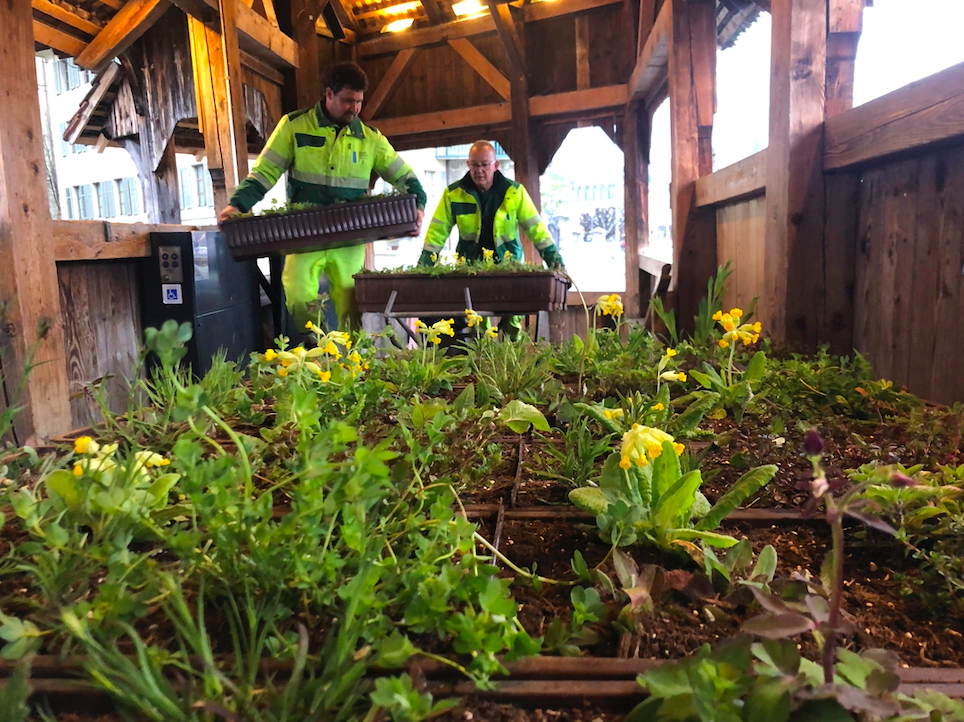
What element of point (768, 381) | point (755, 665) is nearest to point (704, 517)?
point (755, 665)

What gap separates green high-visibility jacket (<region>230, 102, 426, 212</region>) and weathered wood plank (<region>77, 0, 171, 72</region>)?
2698mm

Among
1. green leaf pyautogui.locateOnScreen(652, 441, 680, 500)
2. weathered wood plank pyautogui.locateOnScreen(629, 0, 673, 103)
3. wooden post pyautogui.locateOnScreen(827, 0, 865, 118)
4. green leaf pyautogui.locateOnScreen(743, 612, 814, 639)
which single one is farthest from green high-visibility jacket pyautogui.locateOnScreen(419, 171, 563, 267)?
green leaf pyautogui.locateOnScreen(743, 612, 814, 639)

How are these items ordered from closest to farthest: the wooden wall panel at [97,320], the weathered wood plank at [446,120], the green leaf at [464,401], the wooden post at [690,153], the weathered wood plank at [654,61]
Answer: the green leaf at [464,401] < the wooden wall panel at [97,320] < the wooden post at [690,153] < the weathered wood plank at [654,61] < the weathered wood plank at [446,120]

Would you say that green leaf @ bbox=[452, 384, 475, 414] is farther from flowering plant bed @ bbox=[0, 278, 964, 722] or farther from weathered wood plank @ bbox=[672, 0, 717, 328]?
weathered wood plank @ bbox=[672, 0, 717, 328]

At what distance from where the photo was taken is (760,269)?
9.90 feet

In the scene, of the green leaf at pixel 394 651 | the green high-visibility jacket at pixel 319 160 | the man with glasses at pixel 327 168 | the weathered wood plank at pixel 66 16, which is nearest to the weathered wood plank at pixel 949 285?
the green leaf at pixel 394 651

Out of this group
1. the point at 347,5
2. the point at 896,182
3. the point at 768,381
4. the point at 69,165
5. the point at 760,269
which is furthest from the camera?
the point at 69,165

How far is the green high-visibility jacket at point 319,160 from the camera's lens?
3.79m

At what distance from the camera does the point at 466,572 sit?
2.40ft

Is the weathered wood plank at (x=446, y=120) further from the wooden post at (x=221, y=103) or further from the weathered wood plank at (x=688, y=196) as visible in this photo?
the weathered wood plank at (x=688, y=196)

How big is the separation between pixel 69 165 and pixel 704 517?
19.4m

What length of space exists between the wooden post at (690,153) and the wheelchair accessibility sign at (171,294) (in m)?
3.22

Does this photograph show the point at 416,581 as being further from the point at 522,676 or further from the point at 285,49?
the point at 285,49

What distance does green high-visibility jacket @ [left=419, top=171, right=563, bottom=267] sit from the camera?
459 cm
